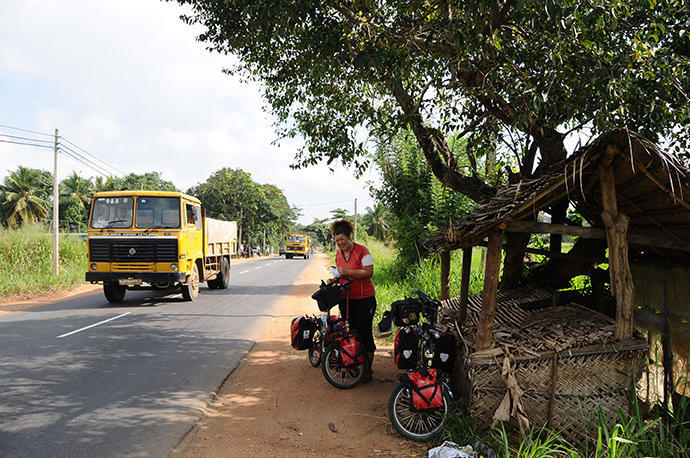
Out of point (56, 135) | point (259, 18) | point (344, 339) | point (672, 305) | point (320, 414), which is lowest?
point (320, 414)

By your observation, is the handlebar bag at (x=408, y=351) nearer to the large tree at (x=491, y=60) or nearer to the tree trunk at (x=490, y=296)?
the tree trunk at (x=490, y=296)

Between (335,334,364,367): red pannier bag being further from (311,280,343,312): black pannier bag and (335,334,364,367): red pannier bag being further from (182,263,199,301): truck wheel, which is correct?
(182,263,199,301): truck wheel

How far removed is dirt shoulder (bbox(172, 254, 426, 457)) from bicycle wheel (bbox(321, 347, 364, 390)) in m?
0.09

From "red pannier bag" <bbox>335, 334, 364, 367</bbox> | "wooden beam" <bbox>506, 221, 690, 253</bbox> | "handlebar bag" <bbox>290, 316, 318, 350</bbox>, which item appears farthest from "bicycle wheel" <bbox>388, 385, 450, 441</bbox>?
"handlebar bag" <bbox>290, 316, 318, 350</bbox>

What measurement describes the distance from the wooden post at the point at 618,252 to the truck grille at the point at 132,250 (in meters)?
9.77

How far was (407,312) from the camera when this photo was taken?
470cm

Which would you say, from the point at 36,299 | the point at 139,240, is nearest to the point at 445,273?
the point at 139,240

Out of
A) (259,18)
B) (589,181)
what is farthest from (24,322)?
(589,181)

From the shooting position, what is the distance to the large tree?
480 cm

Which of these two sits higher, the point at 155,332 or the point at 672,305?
the point at 672,305

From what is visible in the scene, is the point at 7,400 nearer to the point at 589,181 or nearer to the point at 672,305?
the point at 589,181

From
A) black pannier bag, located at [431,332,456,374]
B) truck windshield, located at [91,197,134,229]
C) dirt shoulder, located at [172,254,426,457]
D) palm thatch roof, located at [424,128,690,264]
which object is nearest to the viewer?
palm thatch roof, located at [424,128,690,264]

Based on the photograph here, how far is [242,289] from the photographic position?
640 inches

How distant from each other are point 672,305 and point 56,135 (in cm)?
1967
